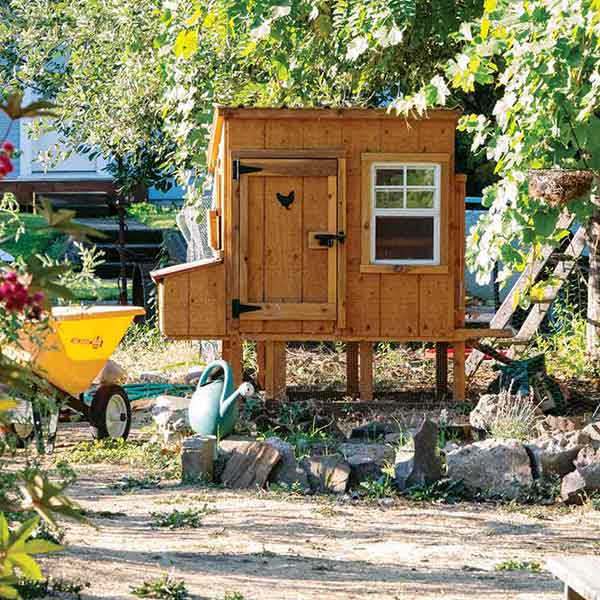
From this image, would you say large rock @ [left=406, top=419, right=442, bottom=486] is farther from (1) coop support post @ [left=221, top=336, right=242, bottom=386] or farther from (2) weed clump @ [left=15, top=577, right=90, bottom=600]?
(1) coop support post @ [left=221, top=336, right=242, bottom=386]

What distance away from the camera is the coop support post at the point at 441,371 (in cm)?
1073

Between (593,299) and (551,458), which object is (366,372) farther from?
(551,458)

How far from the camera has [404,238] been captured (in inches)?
401

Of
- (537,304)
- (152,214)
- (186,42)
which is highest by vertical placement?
(186,42)

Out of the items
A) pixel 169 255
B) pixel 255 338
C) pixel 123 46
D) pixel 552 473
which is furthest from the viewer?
pixel 169 255

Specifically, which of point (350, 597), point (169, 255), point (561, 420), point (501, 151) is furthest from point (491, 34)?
point (169, 255)

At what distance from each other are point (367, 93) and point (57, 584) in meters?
8.29

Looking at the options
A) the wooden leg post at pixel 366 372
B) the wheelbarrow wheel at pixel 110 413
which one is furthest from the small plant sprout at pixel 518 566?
the wooden leg post at pixel 366 372

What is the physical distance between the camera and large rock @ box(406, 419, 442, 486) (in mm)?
7000

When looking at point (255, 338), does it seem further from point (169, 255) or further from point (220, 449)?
point (169, 255)

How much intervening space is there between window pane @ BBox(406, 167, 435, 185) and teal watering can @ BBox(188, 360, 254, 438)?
2.73 metres

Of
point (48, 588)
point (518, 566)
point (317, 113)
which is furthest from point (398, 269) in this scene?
point (48, 588)

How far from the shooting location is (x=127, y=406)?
9000 millimetres

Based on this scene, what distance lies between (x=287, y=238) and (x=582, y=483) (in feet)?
12.7
